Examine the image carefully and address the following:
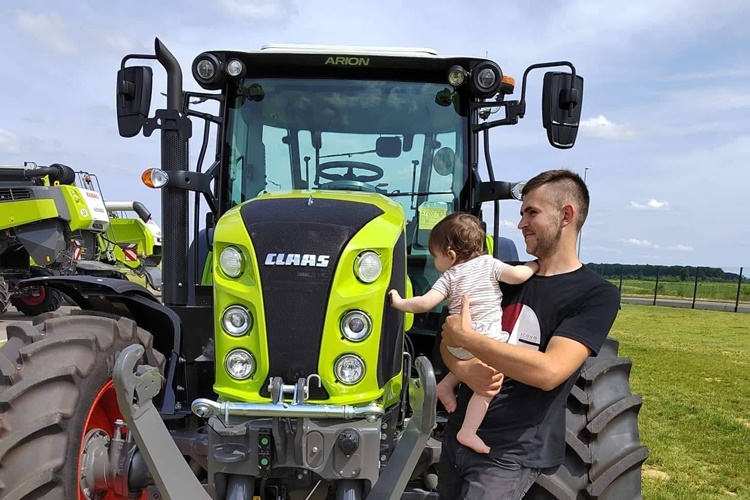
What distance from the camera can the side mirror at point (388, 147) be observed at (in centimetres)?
382

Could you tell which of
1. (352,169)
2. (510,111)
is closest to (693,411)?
(510,111)

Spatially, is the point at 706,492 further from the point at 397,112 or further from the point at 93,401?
the point at 93,401

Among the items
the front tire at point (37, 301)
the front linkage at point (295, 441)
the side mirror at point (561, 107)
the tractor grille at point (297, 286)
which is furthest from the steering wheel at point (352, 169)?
the front tire at point (37, 301)

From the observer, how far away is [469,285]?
7.74ft

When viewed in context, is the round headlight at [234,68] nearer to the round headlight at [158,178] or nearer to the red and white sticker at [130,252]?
the round headlight at [158,178]

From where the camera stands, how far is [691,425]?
21.4 ft

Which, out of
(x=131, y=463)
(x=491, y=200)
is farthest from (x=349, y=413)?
(x=491, y=200)

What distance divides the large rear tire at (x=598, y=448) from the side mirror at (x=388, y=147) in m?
1.60

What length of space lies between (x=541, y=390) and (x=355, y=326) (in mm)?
749

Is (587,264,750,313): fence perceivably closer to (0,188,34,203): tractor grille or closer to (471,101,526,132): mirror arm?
(0,188,34,203): tractor grille

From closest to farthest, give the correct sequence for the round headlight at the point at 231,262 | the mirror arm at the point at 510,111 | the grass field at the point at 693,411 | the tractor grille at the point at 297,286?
the tractor grille at the point at 297,286
the round headlight at the point at 231,262
the mirror arm at the point at 510,111
the grass field at the point at 693,411

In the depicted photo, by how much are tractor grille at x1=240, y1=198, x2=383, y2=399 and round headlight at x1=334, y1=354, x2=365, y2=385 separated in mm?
87

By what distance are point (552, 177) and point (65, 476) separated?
218cm

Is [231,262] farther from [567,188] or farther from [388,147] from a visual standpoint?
[388,147]
